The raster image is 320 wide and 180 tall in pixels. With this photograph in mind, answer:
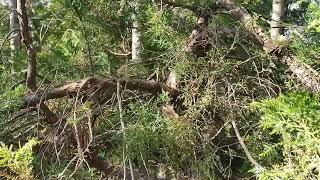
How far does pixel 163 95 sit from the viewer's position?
2.40 metres

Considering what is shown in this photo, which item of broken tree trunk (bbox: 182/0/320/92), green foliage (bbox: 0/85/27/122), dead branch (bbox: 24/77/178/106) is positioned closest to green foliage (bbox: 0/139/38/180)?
green foliage (bbox: 0/85/27/122)

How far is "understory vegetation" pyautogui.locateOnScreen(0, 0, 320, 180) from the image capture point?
2.11 metres

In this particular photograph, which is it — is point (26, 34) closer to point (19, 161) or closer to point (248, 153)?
point (19, 161)

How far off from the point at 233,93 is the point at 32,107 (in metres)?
1.09

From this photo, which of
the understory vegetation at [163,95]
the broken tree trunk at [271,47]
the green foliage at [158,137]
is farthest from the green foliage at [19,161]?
the broken tree trunk at [271,47]

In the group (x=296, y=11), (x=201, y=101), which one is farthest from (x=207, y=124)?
(x=296, y=11)

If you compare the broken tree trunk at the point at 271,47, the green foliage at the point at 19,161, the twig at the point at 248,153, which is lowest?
the twig at the point at 248,153

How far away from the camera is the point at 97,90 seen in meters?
2.43

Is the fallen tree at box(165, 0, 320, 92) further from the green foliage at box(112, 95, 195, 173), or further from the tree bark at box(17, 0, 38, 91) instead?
the tree bark at box(17, 0, 38, 91)

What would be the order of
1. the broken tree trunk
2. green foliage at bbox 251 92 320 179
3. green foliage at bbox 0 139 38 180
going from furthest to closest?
the broken tree trunk
green foliage at bbox 0 139 38 180
green foliage at bbox 251 92 320 179

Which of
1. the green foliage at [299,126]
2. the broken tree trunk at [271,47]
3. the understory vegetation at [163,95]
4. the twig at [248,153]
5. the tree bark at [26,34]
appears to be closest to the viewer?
the green foliage at [299,126]

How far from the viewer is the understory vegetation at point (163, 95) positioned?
2113 millimetres

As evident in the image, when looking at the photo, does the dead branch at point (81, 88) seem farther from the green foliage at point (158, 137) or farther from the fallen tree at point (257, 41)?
the fallen tree at point (257, 41)

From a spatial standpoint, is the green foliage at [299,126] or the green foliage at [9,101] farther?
the green foliage at [9,101]
